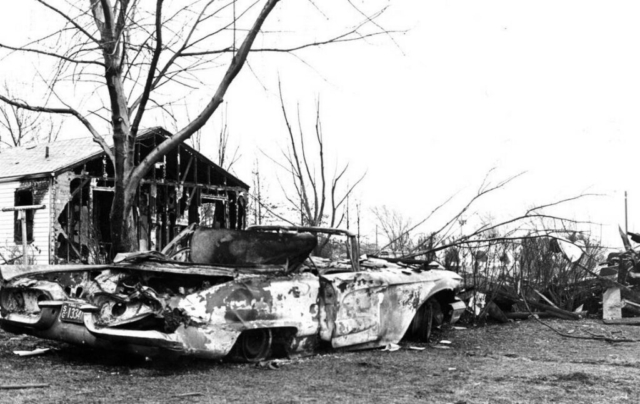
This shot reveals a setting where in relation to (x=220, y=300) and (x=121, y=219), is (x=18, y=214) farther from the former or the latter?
(x=220, y=300)

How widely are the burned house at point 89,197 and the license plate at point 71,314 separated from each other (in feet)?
42.7

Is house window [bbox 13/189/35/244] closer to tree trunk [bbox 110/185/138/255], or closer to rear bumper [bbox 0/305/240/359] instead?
tree trunk [bbox 110/185/138/255]

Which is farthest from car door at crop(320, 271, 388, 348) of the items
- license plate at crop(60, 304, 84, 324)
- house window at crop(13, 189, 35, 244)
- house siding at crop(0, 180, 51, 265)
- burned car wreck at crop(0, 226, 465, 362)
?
house window at crop(13, 189, 35, 244)

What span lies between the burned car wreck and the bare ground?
27 centimetres

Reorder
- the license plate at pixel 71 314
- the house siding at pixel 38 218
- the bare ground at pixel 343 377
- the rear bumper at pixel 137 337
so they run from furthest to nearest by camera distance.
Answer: the house siding at pixel 38 218, the license plate at pixel 71 314, the rear bumper at pixel 137 337, the bare ground at pixel 343 377

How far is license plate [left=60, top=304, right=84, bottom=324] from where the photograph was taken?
6.34m

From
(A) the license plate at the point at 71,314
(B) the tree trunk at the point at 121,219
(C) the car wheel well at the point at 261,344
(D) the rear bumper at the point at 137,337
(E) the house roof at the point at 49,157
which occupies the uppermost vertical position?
(E) the house roof at the point at 49,157

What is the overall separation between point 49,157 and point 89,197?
286 cm

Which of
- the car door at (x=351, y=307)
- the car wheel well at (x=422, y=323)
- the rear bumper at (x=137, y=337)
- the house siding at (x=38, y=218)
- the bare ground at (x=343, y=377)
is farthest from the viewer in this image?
the house siding at (x=38, y=218)

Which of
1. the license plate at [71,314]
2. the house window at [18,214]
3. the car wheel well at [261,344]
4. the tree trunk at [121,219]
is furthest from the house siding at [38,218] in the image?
the car wheel well at [261,344]

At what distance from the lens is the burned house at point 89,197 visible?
21.4 metres

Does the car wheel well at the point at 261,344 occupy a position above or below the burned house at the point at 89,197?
below

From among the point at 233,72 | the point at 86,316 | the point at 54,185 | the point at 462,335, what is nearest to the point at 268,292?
the point at 86,316

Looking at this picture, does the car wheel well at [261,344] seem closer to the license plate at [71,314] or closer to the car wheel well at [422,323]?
the license plate at [71,314]
